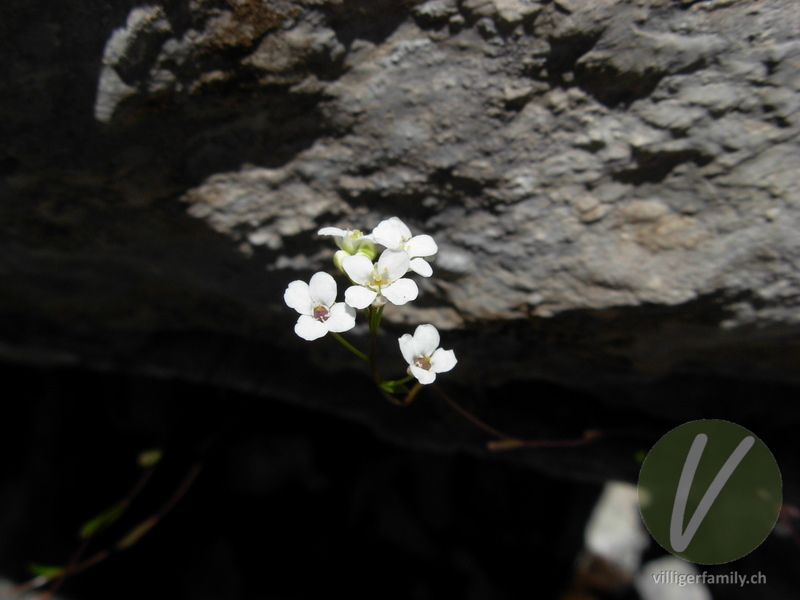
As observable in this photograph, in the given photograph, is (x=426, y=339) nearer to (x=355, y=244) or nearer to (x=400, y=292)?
(x=400, y=292)

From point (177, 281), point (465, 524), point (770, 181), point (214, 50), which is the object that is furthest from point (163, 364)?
point (770, 181)

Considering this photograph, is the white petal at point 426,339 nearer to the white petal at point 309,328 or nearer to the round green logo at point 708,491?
the white petal at point 309,328

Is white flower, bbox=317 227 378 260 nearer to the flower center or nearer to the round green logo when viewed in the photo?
the flower center

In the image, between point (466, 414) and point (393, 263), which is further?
point (466, 414)

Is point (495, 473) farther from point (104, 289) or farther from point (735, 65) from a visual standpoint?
point (735, 65)

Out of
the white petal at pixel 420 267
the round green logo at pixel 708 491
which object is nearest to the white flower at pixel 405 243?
the white petal at pixel 420 267

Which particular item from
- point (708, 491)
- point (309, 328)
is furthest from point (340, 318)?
point (708, 491)
